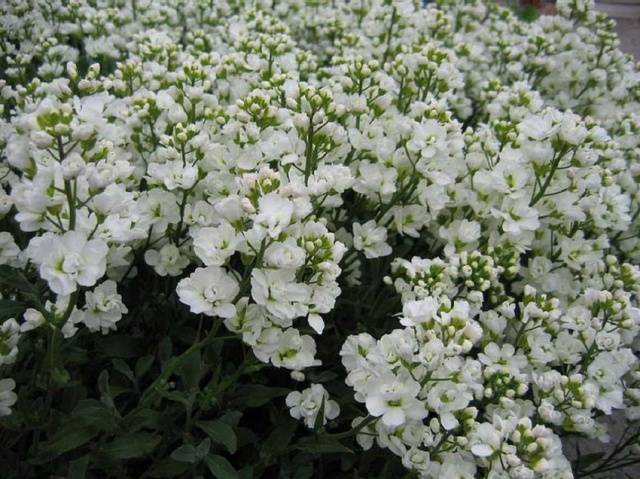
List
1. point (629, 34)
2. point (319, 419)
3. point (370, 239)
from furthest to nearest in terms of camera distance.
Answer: point (629, 34), point (370, 239), point (319, 419)

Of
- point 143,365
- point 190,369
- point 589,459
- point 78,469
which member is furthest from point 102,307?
point 589,459

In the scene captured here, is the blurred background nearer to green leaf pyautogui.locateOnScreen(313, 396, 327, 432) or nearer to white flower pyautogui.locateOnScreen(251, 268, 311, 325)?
green leaf pyautogui.locateOnScreen(313, 396, 327, 432)

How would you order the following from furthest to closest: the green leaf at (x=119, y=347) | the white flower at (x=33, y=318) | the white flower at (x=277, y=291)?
the green leaf at (x=119, y=347), the white flower at (x=33, y=318), the white flower at (x=277, y=291)

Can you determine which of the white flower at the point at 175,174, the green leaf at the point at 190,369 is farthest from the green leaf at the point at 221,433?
the white flower at the point at 175,174

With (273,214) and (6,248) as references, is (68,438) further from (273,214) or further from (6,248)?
(273,214)

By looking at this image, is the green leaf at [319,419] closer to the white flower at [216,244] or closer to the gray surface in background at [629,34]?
the white flower at [216,244]

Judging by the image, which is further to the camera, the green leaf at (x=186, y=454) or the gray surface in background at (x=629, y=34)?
Result: the gray surface in background at (x=629, y=34)
